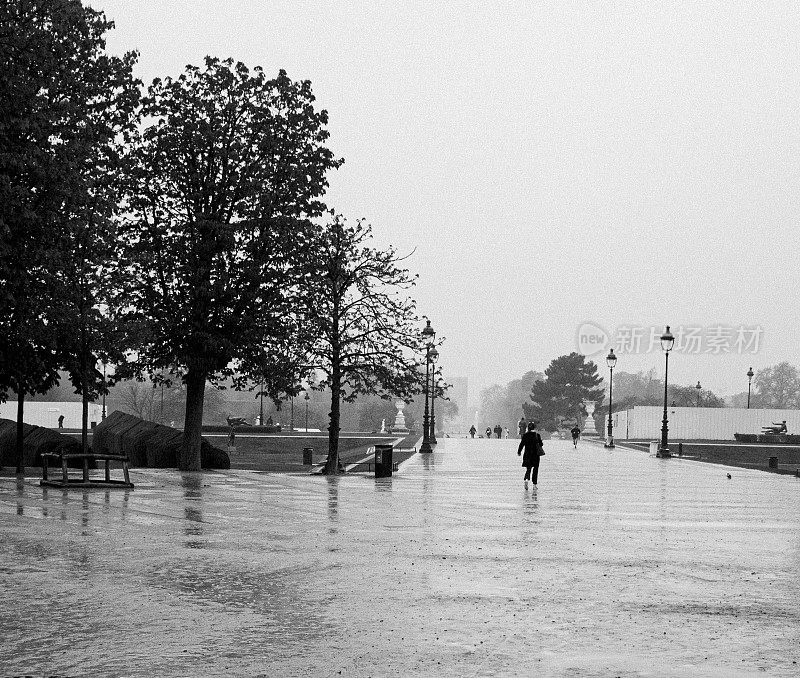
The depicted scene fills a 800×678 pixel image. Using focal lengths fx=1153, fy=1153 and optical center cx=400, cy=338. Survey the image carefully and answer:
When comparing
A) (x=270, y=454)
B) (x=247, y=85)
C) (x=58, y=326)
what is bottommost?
(x=270, y=454)

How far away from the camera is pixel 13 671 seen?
7.29m

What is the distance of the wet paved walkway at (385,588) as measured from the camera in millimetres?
7871

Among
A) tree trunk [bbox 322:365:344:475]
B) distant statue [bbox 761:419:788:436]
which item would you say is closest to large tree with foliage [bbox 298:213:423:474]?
tree trunk [bbox 322:365:344:475]

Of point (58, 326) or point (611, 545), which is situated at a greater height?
point (58, 326)

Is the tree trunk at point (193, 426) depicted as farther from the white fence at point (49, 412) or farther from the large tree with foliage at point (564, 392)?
the large tree with foliage at point (564, 392)

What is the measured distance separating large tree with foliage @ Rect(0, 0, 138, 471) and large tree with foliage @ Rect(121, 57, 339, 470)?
4.76 metres

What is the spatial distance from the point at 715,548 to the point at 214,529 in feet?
22.1

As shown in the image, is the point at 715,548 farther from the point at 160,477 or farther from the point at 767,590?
the point at 160,477

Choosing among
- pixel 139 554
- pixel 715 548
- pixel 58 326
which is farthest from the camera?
pixel 58 326

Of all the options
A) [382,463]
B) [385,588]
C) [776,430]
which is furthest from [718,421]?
[385,588]

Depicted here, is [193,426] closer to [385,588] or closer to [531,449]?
[531,449]

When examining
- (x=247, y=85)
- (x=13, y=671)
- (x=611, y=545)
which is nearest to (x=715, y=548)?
(x=611, y=545)

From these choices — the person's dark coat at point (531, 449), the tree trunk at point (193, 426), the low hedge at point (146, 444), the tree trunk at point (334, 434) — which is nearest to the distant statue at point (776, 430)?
the tree trunk at point (334, 434)

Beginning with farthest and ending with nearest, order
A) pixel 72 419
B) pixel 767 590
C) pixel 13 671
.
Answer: pixel 72 419
pixel 767 590
pixel 13 671
